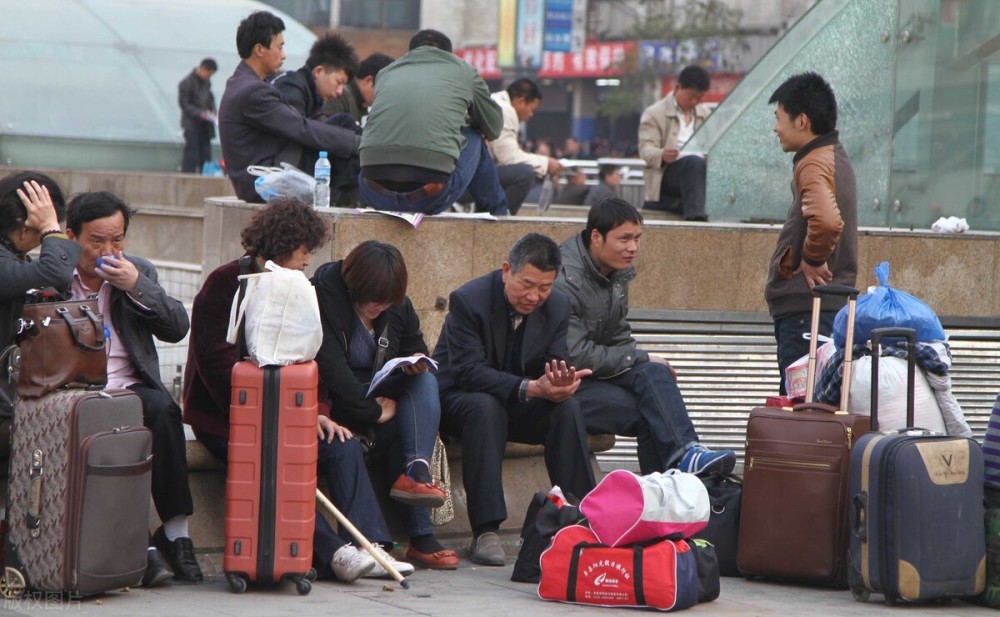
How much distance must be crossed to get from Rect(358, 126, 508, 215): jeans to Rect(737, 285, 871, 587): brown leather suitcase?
9.75 feet

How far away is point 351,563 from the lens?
19.2ft

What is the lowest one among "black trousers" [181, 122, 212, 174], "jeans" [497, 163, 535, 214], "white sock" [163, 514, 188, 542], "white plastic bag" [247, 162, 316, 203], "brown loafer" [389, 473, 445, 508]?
"white sock" [163, 514, 188, 542]

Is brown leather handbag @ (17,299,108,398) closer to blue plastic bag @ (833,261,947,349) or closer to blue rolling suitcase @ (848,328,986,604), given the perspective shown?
blue rolling suitcase @ (848,328,986,604)

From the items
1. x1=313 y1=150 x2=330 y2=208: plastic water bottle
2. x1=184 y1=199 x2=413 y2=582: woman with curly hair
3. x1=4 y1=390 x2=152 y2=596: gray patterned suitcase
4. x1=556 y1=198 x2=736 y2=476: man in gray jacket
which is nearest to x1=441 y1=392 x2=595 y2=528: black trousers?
x1=556 y1=198 x2=736 y2=476: man in gray jacket

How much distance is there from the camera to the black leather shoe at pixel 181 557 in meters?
5.88

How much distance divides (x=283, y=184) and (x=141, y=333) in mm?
2732

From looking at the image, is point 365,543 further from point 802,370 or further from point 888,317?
point 888,317

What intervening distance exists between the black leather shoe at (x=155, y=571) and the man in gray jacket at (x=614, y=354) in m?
2.01

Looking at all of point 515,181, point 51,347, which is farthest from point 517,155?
point 51,347

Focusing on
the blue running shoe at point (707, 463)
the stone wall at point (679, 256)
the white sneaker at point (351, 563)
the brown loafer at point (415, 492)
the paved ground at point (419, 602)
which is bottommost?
the paved ground at point (419, 602)

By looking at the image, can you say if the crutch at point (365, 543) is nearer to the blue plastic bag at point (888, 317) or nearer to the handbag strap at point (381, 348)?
the handbag strap at point (381, 348)

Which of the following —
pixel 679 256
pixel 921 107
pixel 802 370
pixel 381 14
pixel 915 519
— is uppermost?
pixel 381 14

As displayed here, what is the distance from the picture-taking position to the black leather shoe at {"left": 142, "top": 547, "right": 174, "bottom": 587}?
570 cm

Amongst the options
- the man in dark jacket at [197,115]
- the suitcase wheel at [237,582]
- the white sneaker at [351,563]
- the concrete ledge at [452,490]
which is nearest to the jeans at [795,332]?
the concrete ledge at [452,490]
